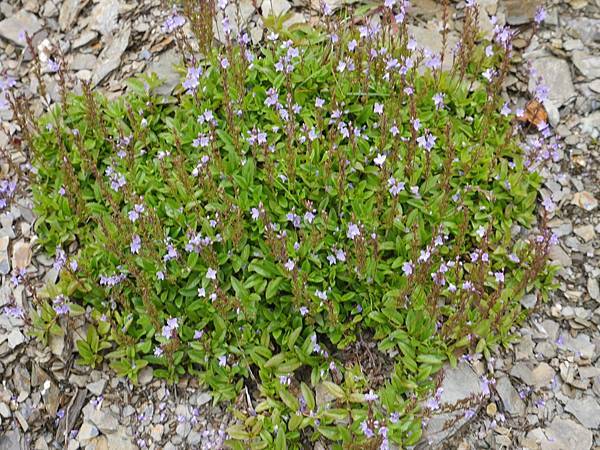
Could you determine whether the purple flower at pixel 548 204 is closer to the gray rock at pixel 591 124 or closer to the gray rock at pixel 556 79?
the gray rock at pixel 591 124

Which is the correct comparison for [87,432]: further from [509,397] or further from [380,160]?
[509,397]

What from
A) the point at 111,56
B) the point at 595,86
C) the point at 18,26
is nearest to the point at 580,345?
the point at 595,86

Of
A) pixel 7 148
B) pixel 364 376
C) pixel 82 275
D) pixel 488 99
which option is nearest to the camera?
pixel 364 376

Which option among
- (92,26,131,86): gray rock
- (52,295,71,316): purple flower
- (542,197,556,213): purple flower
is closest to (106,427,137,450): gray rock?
(52,295,71,316): purple flower

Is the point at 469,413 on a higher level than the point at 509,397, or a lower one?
higher

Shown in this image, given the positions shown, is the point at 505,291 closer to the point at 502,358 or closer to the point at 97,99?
the point at 502,358

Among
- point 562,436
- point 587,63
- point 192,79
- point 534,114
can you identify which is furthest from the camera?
point 587,63

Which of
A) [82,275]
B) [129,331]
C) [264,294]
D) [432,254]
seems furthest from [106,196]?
[432,254]

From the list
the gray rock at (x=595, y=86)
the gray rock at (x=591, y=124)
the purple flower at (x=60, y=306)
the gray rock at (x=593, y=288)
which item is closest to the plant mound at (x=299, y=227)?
the purple flower at (x=60, y=306)
